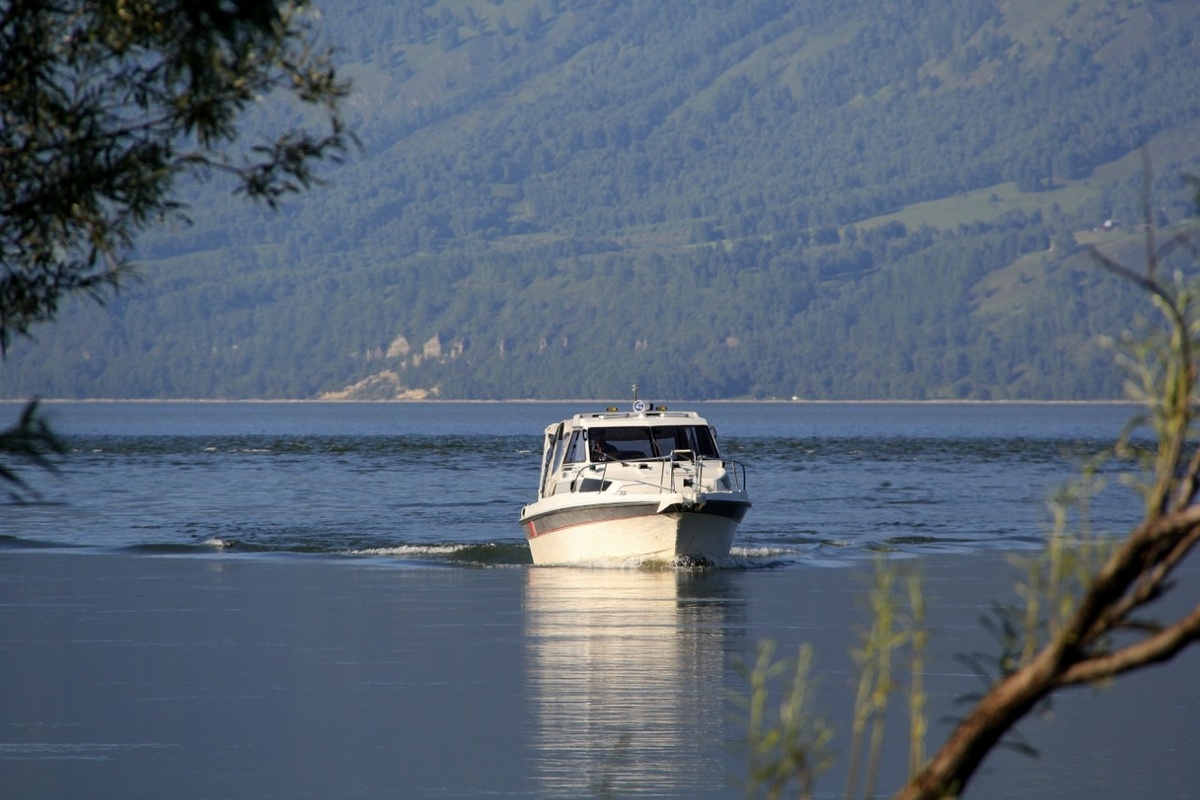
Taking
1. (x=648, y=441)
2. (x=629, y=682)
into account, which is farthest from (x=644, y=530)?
(x=629, y=682)

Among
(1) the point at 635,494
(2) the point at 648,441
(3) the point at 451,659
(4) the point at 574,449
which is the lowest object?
(3) the point at 451,659

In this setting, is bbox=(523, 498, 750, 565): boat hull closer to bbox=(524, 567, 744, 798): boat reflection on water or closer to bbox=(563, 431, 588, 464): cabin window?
bbox=(524, 567, 744, 798): boat reflection on water

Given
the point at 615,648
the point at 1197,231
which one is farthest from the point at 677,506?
the point at 1197,231

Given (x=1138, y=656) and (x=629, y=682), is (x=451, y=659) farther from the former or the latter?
(x=1138, y=656)

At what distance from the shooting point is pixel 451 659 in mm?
19312

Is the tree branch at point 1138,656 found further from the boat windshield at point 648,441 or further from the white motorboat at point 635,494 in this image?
the boat windshield at point 648,441

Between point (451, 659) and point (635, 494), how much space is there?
9.66m

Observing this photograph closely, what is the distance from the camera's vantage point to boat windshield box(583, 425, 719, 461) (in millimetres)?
30250

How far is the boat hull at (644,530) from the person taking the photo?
28719 millimetres

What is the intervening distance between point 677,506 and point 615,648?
8.70 meters

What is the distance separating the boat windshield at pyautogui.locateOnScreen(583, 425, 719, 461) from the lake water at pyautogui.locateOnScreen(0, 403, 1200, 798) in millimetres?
2060

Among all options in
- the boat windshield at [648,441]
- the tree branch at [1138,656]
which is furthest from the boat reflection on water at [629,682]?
the tree branch at [1138,656]

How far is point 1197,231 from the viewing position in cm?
705

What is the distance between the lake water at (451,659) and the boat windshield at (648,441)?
81.1 inches
